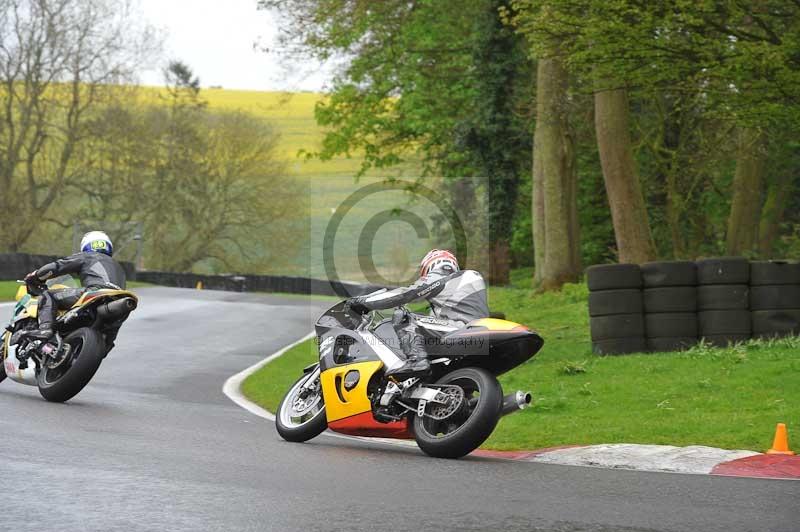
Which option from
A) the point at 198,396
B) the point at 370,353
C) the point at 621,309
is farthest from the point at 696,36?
the point at 370,353

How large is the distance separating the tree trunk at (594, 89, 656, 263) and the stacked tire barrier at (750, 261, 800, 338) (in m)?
7.79

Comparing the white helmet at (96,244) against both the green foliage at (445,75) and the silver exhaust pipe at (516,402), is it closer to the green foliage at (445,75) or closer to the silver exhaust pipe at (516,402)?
the silver exhaust pipe at (516,402)

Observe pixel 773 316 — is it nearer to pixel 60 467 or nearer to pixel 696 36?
pixel 696 36

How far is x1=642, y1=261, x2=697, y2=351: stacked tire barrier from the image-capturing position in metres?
17.9

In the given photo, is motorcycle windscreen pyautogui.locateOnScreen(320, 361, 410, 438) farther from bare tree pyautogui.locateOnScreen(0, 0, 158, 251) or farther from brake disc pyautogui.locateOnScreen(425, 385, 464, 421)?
bare tree pyautogui.locateOnScreen(0, 0, 158, 251)

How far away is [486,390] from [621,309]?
9025 millimetres

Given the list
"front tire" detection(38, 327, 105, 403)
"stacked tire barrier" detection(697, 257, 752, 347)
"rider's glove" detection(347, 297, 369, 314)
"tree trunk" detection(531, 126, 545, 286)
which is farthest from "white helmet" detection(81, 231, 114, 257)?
"tree trunk" detection(531, 126, 545, 286)

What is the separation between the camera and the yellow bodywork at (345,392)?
1059 cm

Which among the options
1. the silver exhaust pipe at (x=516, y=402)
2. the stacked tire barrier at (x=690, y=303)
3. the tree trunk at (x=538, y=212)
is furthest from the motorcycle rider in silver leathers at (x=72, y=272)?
the tree trunk at (x=538, y=212)

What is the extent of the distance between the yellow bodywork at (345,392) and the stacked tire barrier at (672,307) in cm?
836

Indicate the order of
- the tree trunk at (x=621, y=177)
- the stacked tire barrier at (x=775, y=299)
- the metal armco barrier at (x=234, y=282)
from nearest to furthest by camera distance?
the stacked tire barrier at (x=775, y=299) → the tree trunk at (x=621, y=177) → the metal armco barrier at (x=234, y=282)

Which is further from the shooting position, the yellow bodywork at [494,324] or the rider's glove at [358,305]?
the rider's glove at [358,305]

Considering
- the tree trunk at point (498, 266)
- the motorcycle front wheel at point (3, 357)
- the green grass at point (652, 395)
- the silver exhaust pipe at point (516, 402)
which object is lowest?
the tree trunk at point (498, 266)

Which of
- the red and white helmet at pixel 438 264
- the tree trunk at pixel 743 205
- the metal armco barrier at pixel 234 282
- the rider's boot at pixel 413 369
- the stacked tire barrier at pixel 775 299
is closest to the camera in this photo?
the rider's boot at pixel 413 369
